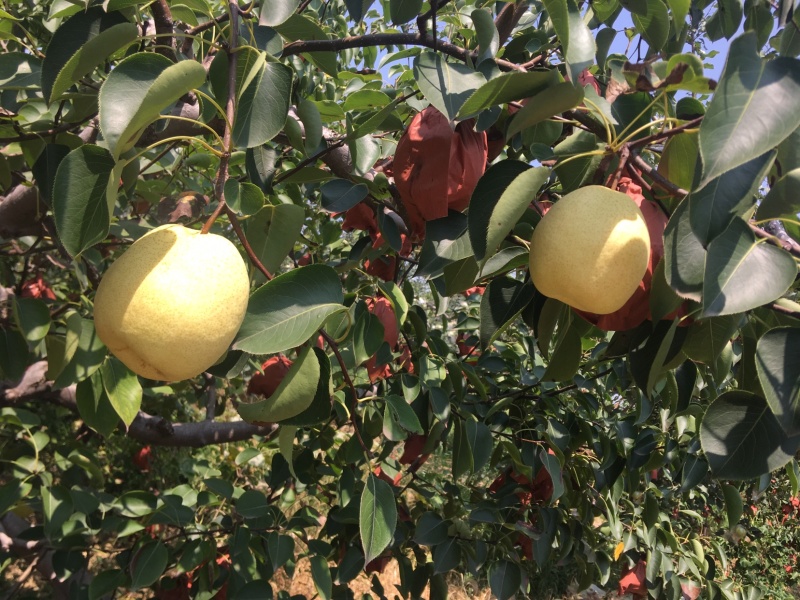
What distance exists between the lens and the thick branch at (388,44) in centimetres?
88

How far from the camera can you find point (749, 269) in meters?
0.60

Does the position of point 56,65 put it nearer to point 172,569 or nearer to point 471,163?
point 471,163

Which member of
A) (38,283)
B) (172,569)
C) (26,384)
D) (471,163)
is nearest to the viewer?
(471,163)

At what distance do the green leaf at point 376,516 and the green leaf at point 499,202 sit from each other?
0.51 m

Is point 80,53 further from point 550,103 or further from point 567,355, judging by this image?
point 567,355

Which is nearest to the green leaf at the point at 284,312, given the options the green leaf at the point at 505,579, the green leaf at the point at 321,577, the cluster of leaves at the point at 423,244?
the cluster of leaves at the point at 423,244

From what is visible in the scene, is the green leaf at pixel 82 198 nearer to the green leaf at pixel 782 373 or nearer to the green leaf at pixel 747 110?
the green leaf at pixel 747 110

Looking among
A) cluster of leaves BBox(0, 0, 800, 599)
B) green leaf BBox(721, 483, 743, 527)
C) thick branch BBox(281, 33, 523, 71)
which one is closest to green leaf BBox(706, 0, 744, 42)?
cluster of leaves BBox(0, 0, 800, 599)

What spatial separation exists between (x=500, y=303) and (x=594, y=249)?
0.86ft

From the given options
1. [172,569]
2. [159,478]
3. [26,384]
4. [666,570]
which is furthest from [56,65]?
[159,478]

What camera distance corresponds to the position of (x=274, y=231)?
Answer: 789 mm

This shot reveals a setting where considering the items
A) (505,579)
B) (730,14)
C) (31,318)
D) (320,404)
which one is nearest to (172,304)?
(320,404)

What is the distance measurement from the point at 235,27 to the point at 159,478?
136 inches

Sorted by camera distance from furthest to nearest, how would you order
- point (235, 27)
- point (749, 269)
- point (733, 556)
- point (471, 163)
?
point (733, 556) < point (471, 163) < point (235, 27) < point (749, 269)
